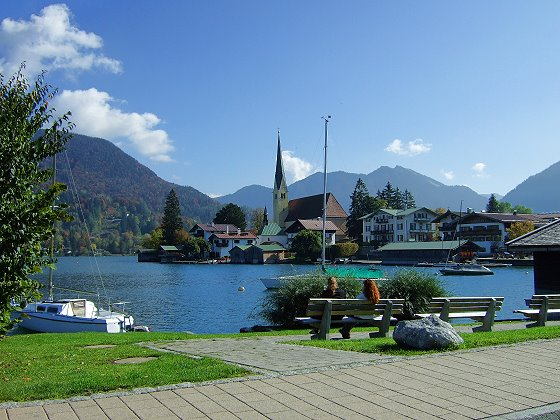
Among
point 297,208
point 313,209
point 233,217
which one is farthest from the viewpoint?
point 297,208

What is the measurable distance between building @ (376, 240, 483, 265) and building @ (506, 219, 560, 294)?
80.6m

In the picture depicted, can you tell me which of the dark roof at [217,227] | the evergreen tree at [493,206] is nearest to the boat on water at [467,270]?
the dark roof at [217,227]

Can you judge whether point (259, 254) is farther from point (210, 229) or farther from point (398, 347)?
point (398, 347)

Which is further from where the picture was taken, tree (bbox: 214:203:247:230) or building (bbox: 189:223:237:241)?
tree (bbox: 214:203:247:230)

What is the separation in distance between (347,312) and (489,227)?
10841 centimetres

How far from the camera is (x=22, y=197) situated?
7320mm

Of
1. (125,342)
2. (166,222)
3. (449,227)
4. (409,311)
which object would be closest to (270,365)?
(125,342)

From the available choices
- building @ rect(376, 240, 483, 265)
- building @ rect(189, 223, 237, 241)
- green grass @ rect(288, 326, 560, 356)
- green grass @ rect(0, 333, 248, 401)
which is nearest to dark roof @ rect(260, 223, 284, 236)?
building @ rect(189, 223, 237, 241)

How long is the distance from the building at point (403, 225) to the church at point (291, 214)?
42.8 feet

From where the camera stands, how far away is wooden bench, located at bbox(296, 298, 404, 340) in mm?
12953

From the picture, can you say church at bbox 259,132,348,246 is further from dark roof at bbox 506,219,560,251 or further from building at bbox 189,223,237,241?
dark roof at bbox 506,219,560,251

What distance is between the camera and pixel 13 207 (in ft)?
23.4

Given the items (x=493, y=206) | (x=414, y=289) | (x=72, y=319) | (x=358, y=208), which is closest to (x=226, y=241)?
(x=358, y=208)

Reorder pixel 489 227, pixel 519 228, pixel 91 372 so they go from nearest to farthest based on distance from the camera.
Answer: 1. pixel 91 372
2. pixel 519 228
3. pixel 489 227
